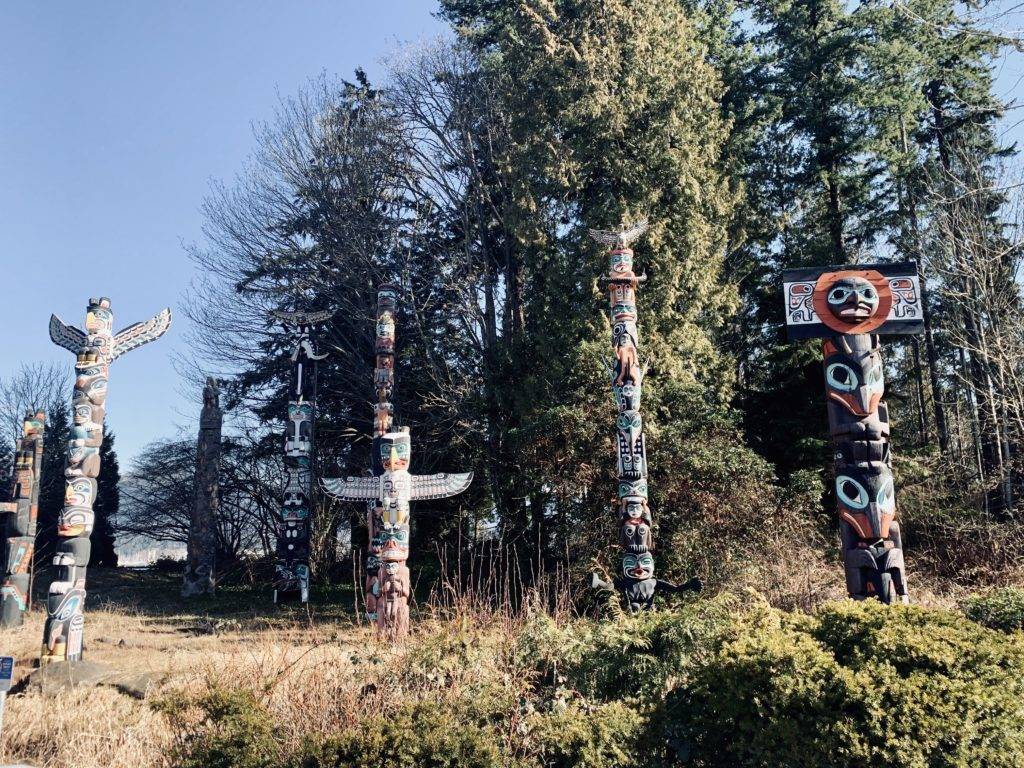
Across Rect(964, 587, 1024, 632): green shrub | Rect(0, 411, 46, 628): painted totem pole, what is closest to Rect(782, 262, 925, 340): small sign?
Rect(964, 587, 1024, 632): green shrub

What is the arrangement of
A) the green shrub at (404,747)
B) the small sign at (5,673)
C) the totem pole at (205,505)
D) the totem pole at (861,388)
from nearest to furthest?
the green shrub at (404,747) → the small sign at (5,673) → the totem pole at (861,388) → the totem pole at (205,505)

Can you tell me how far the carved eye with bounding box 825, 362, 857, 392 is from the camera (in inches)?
345

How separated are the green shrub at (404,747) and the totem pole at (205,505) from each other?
1525 centimetres

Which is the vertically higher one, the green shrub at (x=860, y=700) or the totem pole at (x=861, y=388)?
the totem pole at (x=861, y=388)

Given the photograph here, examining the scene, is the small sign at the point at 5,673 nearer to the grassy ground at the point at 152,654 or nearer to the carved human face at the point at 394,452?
the grassy ground at the point at 152,654

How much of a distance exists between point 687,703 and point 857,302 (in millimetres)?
6221

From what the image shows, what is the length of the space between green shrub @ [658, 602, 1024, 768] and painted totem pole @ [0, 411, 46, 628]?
13764 mm

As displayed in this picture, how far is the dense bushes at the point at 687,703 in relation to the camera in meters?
3.68

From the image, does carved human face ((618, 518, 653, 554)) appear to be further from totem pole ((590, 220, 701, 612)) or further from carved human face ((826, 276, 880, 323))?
carved human face ((826, 276, 880, 323))

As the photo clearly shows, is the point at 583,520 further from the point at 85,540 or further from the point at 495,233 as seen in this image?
the point at 495,233

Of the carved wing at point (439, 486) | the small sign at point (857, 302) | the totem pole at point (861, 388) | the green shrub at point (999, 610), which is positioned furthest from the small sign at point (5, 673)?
the small sign at point (857, 302)

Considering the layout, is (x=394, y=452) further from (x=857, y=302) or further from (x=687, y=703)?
(x=687, y=703)

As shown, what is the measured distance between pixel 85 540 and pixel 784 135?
20.1 meters

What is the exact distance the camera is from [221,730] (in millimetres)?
4461
